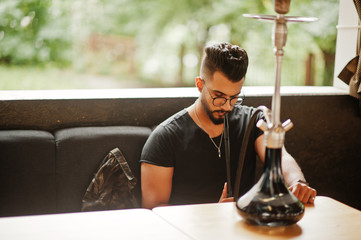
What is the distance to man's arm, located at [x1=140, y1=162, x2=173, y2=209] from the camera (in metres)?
2.11

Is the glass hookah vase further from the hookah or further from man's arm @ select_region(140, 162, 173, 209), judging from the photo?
man's arm @ select_region(140, 162, 173, 209)

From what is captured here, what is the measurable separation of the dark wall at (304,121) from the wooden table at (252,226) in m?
0.93

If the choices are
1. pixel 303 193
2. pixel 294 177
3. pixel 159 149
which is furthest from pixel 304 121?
pixel 303 193

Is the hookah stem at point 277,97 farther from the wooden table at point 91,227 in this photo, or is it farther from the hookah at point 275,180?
the wooden table at point 91,227

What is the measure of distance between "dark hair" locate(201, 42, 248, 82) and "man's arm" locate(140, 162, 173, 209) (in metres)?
0.49

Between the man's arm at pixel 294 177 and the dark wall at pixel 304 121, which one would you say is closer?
the man's arm at pixel 294 177

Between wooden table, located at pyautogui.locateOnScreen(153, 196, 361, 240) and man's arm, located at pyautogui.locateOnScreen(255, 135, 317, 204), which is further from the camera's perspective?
man's arm, located at pyautogui.locateOnScreen(255, 135, 317, 204)

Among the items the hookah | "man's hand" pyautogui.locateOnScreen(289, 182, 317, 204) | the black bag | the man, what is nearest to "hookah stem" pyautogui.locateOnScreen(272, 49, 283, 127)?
the hookah

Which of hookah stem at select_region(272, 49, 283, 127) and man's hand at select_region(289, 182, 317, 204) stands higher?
hookah stem at select_region(272, 49, 283, 127)

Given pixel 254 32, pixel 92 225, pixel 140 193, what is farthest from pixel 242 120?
pixel 254 32

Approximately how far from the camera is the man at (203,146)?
2145 millimetres

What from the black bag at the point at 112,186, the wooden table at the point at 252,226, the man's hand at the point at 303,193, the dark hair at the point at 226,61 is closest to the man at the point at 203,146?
the dark hair at the point at 226,61

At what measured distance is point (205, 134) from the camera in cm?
224

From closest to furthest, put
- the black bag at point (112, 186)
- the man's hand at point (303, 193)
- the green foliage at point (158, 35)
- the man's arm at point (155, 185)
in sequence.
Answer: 1. the man's hand at point (303, 193)
2. the man's arm at point (155, 185)
3. the black bag at point (112, 186)
4. the green foliage at point (158, 35)
